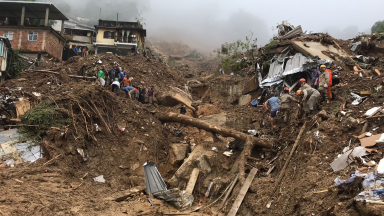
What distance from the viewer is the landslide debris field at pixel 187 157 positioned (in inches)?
194

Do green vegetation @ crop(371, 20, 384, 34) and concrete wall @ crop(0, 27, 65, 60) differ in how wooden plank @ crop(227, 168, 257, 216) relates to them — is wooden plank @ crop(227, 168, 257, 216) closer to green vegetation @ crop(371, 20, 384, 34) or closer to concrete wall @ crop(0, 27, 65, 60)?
concrete wall @ crop(0, 27, 65, 60)

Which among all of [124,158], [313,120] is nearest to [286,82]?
[313,120]

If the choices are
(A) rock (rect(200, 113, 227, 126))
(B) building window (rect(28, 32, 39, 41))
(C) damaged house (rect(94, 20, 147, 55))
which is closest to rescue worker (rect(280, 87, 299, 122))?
(A) rock (rect(200, 113, 227, 126))

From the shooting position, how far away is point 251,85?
642 inches

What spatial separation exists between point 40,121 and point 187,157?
4.37 m

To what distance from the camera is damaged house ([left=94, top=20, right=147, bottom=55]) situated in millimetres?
30594

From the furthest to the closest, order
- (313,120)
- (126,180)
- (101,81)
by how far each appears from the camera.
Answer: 1. (101,81)
2. (126,180)
3. (313,120)

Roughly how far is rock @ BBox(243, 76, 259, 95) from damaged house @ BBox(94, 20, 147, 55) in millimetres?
16949

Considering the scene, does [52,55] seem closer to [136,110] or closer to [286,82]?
[136,110]

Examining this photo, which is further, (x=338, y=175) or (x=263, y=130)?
(x=263, y=130)

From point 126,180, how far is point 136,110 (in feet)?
9.91

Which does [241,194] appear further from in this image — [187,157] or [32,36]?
[32,36]

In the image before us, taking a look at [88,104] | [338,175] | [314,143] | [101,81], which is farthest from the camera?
[101,81]

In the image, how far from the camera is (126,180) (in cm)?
802
